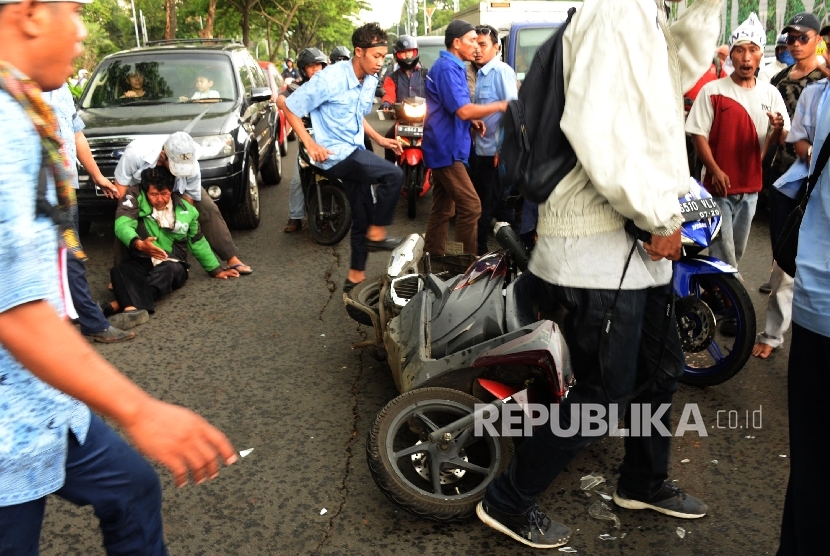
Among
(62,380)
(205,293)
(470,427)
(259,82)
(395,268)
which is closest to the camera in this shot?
(62,380)

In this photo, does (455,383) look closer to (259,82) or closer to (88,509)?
(88,509)

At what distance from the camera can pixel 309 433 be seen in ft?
12.4

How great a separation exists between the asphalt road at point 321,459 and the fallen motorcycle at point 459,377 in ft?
0.70

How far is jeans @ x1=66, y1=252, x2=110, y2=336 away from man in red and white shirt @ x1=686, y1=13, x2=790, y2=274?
3.92 meters

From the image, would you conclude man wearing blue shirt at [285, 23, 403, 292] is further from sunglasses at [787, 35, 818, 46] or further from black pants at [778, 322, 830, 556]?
black pants at [778, 322, 830, 556]

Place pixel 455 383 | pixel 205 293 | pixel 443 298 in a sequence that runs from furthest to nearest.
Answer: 1. pixel 205 293
2. pixel 443 298
3. pixel 455 383

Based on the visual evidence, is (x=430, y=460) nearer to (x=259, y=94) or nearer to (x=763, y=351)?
(x=763, y=351)

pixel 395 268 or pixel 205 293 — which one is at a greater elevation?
pixel 395 268

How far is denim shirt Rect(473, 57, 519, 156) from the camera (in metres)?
6.15

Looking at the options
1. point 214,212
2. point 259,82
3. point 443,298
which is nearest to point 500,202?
point 214,212

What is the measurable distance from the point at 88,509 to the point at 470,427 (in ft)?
5.23

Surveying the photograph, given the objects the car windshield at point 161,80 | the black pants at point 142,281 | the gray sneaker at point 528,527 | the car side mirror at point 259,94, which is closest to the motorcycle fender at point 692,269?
the gray sneaker at point 528,527

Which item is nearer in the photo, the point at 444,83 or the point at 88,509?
the point at 88,509

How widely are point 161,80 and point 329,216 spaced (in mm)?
2761
